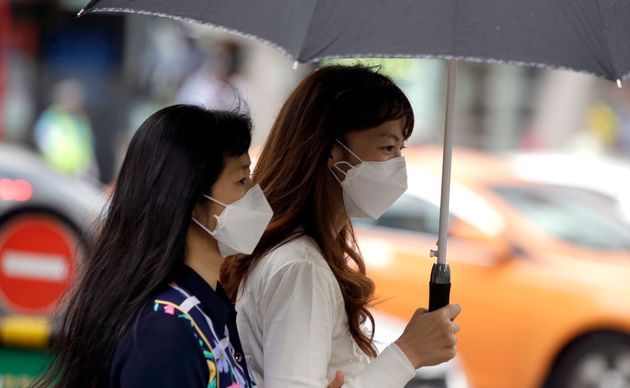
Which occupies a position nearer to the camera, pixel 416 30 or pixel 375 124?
pixel 416 30

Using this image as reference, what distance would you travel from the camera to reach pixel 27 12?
42.7 ft

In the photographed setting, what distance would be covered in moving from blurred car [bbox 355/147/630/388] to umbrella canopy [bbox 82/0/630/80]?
4.54 meters

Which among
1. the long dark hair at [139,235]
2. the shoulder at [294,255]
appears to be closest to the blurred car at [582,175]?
the shoulder at [294,255]

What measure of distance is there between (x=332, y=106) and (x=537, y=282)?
14.9 feet

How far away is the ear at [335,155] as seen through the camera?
268cm

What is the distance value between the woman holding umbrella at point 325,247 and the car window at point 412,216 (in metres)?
4.55

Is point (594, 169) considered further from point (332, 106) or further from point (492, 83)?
point (492, 83)

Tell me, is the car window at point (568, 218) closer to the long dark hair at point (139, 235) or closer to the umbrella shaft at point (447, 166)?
the umbrella shaft at point (447, 166)

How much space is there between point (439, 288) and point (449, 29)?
25.1 inches

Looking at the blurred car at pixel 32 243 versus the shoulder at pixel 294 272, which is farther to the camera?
the blurred car at pixel 32 243

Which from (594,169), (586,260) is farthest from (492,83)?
(586,260)

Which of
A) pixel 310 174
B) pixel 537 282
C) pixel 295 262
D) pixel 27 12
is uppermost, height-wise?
pixel 27 12

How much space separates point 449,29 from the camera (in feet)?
7.34

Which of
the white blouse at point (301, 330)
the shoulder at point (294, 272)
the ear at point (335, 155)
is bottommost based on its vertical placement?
the white blouse at point (301, 330)
